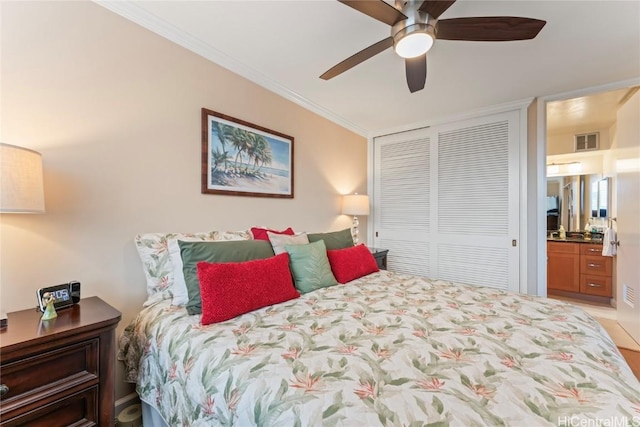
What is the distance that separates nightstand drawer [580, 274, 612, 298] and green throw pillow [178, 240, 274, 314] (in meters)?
4.73

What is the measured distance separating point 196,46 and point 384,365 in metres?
2.33

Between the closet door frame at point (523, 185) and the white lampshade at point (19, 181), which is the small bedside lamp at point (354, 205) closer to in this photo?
the closet door frame at point (523, 185)

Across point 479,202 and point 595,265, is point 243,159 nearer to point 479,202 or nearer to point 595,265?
point 479,202

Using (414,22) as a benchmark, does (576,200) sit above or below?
below

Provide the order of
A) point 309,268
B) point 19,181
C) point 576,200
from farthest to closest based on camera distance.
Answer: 1. point 576,200
2. point 309,268
3. point 19,181

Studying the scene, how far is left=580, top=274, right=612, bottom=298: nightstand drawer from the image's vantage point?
3844mm

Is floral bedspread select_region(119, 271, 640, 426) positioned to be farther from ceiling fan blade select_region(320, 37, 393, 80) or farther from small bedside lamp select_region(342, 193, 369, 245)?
small bedside lamp select_region(342, 193, 369, 245)

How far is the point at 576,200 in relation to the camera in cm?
457

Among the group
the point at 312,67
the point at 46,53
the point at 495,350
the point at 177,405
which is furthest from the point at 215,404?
the point at 312,67

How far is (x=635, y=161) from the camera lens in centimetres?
262

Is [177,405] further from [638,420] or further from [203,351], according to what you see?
[638,420]

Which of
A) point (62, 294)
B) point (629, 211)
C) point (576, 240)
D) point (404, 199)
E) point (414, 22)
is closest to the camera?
point (62, 294)

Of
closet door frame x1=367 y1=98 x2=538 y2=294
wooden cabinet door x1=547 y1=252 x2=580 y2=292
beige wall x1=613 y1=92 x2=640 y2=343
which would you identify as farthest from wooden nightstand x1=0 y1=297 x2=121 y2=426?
wooden cabinet door x1=547 y1=252 x2=580 y2=292

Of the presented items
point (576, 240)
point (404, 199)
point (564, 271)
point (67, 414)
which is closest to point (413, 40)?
point (67, 414)
